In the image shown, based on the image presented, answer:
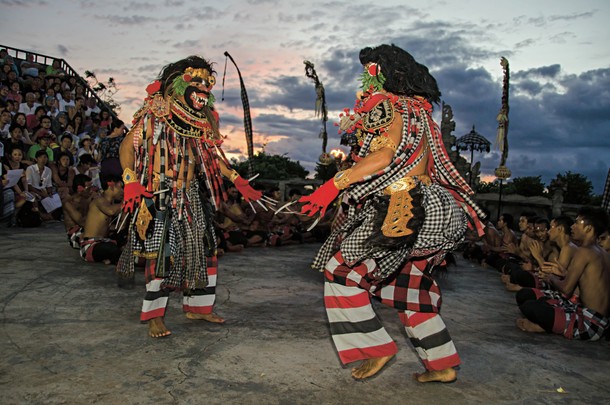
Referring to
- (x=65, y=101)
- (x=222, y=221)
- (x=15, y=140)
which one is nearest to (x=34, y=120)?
(x=15, y=140)

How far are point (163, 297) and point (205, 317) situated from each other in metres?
0.42

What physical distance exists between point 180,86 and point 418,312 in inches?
96.1

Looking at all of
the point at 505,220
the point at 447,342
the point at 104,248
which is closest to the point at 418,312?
the point at 447,342

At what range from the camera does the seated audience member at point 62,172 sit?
10180mm

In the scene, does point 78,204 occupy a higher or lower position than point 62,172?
lower

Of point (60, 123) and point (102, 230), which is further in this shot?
point (60, 123)

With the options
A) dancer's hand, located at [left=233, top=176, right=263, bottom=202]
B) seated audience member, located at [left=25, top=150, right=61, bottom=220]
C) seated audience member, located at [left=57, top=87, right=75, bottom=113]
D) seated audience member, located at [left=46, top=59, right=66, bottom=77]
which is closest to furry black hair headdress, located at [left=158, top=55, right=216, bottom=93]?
dancer's hand, located at [left=233, top=176, right=263, bottom=202]

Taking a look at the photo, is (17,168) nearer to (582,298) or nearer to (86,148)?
(86,148)

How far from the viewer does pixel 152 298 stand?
12.5 feet

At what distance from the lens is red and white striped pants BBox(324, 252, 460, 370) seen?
3.04m

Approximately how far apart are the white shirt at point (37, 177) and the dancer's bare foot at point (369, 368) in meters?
8.68

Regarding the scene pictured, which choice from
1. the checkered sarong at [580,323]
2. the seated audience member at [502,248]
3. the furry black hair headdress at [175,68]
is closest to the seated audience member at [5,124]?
the furry black hair headdress at [175,68]

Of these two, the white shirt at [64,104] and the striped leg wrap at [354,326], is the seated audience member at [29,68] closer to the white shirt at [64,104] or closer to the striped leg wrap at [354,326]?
the white shirt at [64,104]

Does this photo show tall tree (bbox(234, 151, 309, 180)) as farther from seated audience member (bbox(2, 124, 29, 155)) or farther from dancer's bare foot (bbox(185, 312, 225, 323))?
dancer's bare foot (bbox(185, 312, 225, 323))
